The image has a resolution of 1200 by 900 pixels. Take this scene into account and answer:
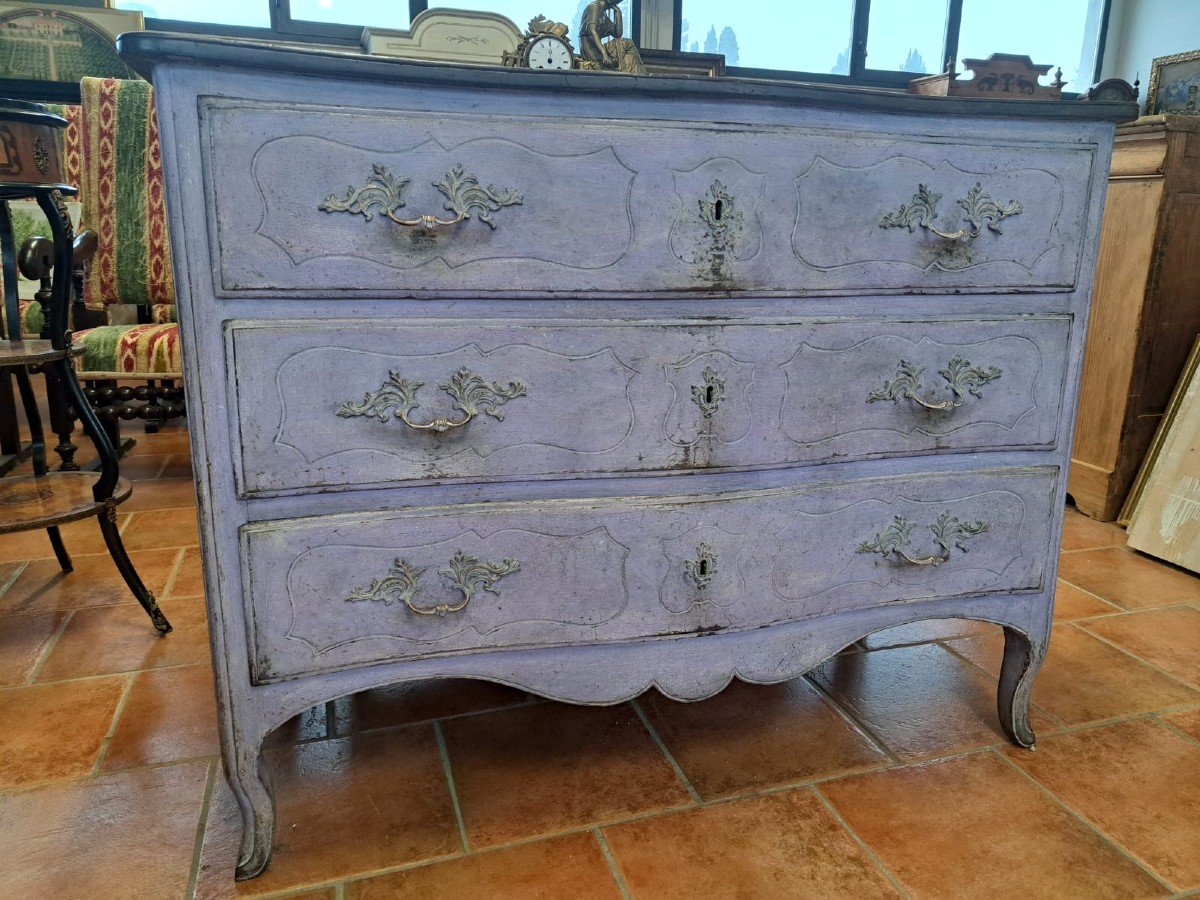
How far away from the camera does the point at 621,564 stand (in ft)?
4.05

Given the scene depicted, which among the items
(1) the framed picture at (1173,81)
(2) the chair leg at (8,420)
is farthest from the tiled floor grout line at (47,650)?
(1) the framed picture at (1173,81)

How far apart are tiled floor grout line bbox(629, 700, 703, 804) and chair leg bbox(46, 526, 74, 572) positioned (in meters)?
1.64

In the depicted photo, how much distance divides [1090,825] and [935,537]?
52 centimetres

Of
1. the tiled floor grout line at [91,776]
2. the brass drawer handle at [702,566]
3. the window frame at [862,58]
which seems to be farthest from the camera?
the window frame at [862,58]

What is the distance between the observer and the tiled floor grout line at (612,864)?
1.20 m

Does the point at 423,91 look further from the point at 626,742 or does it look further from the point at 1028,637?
the point at 1028,637

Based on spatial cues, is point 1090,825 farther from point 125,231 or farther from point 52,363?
→ point 125,231

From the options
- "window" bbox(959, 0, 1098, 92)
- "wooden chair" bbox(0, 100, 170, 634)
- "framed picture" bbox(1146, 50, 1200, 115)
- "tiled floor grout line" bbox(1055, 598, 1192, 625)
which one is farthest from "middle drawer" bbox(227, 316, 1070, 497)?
"window" bbox(959, 0, 1098, 92)

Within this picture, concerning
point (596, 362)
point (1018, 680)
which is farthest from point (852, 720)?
point (596, 362)

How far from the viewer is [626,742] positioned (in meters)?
1.55

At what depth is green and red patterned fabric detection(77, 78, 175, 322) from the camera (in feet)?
10.4

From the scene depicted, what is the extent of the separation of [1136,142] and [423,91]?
2.43 m

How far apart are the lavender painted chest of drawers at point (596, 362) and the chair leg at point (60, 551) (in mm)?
1439

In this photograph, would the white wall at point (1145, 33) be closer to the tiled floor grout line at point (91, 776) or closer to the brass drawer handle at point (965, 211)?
the brass drawer handle at point (965, 211)
